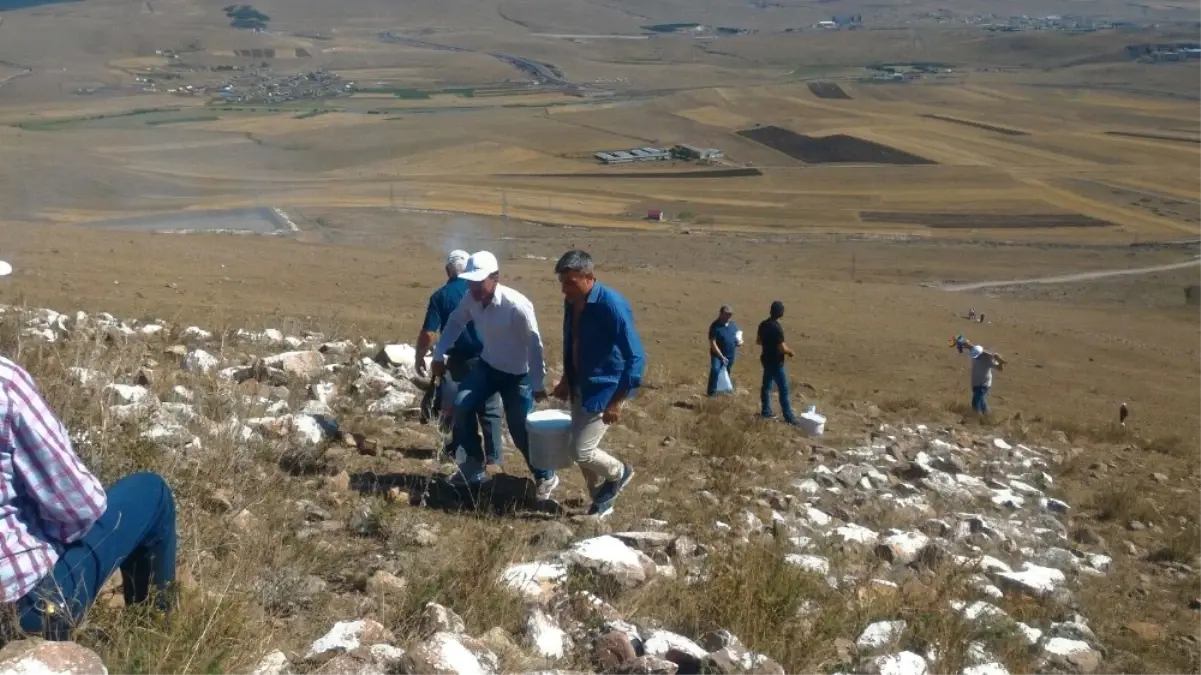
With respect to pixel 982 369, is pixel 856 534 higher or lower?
higher

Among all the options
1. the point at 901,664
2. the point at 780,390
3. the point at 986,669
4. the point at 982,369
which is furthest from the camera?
the point at 982,369

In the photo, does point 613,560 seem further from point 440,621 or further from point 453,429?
point 453,429

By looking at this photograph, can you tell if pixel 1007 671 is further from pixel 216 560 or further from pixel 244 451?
pixel 244 451

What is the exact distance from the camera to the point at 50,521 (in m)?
3.05

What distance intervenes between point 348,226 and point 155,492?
35156mm

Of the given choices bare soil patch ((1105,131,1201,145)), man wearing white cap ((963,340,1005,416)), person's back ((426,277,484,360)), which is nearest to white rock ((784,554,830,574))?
person's back ((426,277,484,360))

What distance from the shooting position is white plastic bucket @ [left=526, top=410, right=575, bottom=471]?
6.14m

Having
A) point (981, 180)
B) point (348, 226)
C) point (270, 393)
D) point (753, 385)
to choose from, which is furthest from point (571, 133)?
point (270, 393)

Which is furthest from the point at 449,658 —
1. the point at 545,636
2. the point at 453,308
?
the point at 453,308

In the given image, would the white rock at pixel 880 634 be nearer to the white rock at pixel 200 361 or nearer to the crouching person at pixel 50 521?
the crouching person at pixel 50 521

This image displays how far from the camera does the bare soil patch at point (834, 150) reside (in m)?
66.8

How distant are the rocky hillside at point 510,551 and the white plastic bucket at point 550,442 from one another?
23 centimetres

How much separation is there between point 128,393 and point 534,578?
272cm

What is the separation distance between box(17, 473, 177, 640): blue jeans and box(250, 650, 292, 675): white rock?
0.34 m
